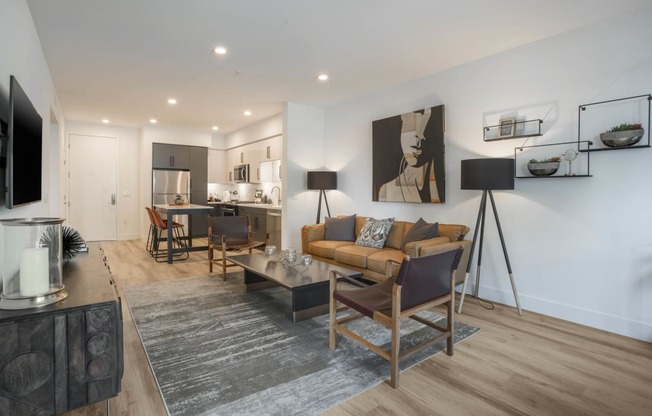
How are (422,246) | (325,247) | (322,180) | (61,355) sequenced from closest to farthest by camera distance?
1. (61,355)
2. (422,246)
3. (325,247)
4. (322,180)

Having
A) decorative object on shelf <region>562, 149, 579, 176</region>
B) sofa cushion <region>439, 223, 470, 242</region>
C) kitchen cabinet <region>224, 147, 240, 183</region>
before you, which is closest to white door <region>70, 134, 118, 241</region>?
kitchen cabinet <region>224, 147, 240, 183</region>

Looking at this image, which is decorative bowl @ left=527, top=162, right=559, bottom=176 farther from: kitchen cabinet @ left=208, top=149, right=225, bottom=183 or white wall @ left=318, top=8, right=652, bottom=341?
kitchen cabinet @ left=208, top=149, right=225, bottom=183

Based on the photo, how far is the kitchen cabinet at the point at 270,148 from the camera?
6809 millimetres

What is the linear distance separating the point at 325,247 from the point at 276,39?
2.58 m

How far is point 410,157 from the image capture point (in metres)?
4.61

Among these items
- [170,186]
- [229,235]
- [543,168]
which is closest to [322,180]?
[229,235]

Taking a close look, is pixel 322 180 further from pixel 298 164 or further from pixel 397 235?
pixel 397 235

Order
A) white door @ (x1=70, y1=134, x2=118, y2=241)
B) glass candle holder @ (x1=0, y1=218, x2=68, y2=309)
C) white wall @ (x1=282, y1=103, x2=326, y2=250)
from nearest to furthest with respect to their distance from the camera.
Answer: glass candle holder @ (x1=0, y1=218, x2=68, y2=309)
white wall @ (x1=282, y1=103, x2=326, y2=250)
white door @ (x1=70, y1=134, x2=118, y2=241)

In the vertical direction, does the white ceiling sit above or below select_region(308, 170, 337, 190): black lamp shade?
above

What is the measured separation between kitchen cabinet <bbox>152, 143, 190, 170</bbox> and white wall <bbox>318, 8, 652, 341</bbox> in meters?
6.22

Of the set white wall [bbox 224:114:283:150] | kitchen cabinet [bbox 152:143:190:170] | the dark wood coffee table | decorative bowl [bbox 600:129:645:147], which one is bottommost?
the dark wood coffee table

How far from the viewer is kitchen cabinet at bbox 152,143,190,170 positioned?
26.0ft

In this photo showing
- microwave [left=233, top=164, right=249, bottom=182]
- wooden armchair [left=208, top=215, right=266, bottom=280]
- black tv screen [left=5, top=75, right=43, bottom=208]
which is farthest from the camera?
microwave [left=233, top=164, right=249, bottom=182]

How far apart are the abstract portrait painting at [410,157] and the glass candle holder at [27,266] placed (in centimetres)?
383
